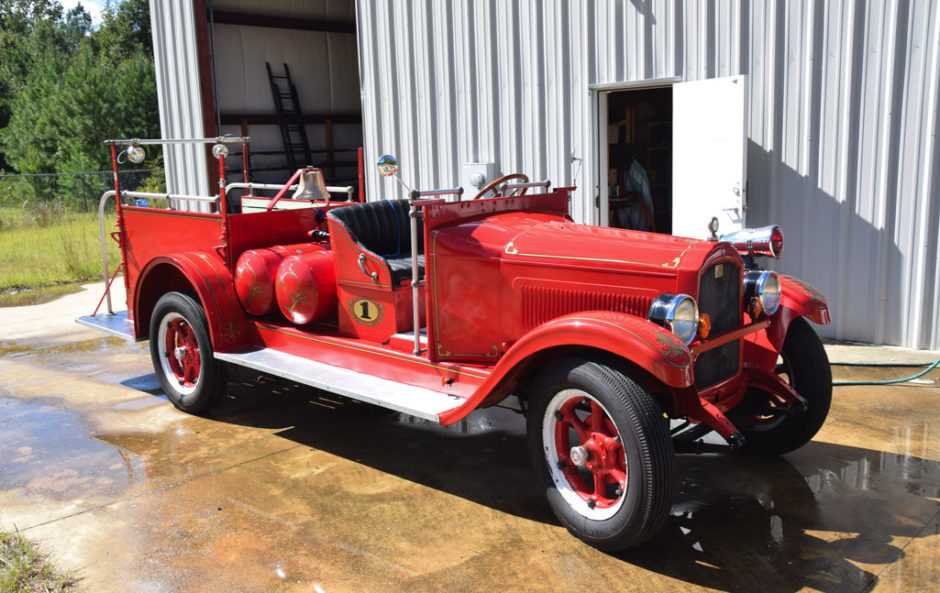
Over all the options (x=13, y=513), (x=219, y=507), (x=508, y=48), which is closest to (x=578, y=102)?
(x=508, y=48)

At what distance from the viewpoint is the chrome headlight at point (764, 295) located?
395cm

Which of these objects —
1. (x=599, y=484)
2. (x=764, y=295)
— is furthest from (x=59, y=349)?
Result: (x=764, y=295)

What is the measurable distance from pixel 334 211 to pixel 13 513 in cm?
233

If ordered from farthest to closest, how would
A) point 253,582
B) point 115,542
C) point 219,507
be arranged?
point 219,507 < point 115,542 < point 253,582

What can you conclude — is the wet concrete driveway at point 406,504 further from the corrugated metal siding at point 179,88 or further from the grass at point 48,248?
the corrugated metal siding at point 179,88

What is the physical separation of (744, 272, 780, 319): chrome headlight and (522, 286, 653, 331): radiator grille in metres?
0.73

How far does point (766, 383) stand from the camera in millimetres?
4086

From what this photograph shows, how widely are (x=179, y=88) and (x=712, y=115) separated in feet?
26.1

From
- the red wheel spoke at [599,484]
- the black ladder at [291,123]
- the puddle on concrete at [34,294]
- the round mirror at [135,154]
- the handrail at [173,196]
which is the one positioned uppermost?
the black ladder at [291,123]

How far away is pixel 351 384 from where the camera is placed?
4406mm

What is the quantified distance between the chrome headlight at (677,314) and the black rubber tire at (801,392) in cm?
104

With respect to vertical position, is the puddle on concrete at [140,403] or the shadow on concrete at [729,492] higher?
the puddle on concrete at [140,403]

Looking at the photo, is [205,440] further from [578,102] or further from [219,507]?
[578,102]

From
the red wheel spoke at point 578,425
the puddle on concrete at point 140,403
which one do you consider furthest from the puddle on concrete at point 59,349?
the red wheel spoke at point 578,425
